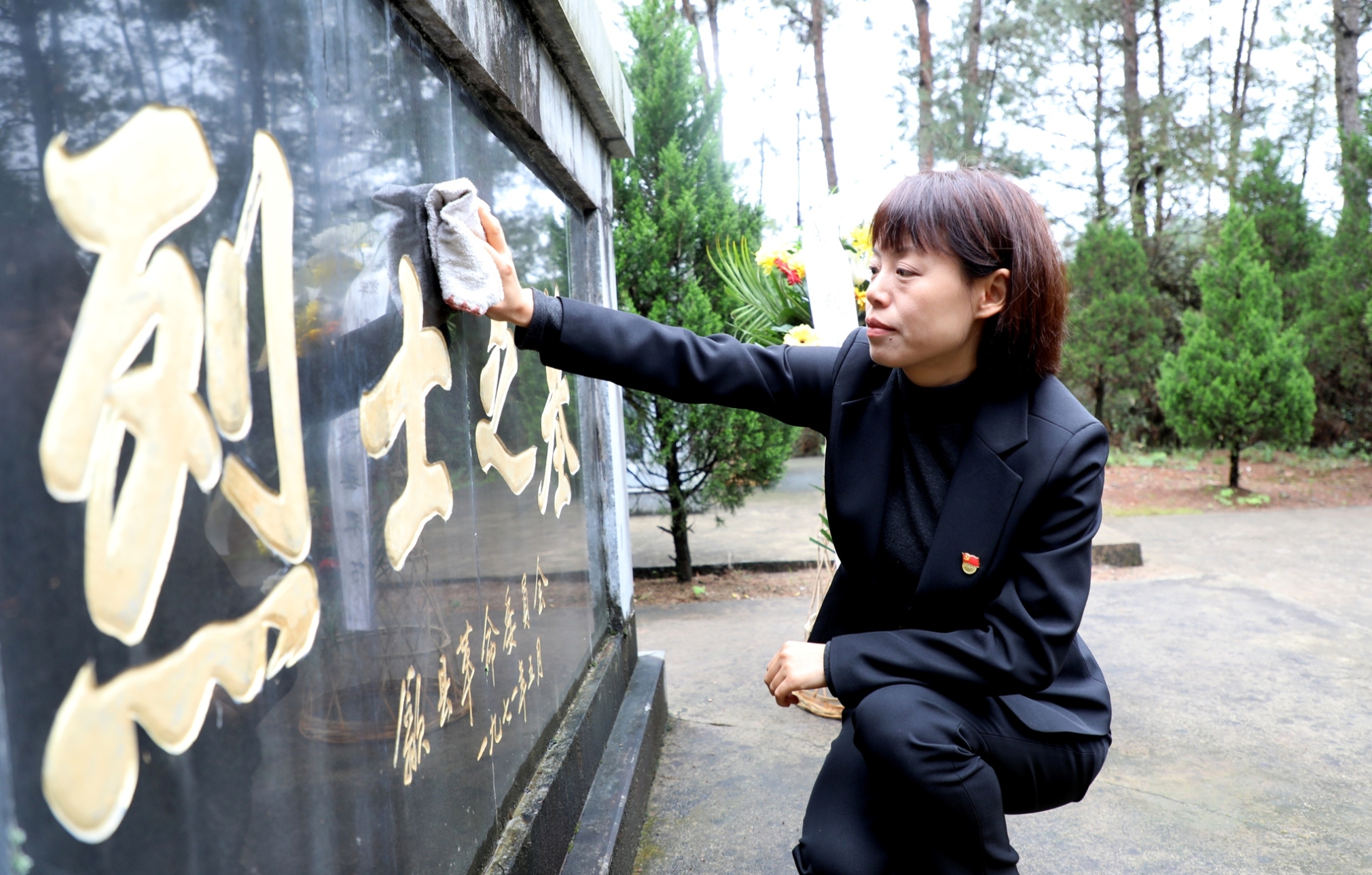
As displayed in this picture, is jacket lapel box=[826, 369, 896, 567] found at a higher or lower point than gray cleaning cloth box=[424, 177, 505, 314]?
lower

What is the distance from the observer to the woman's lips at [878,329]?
160cm

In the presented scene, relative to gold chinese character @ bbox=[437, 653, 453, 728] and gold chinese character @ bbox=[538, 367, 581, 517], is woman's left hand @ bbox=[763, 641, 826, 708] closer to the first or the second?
gold chinese character @ bbox=[437, 653, 453, 728]

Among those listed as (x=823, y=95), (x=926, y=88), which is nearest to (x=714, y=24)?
(x=823, y=95)

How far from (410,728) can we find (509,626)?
0.53 meters

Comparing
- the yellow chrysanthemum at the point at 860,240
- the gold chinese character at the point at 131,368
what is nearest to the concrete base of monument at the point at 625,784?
the gold chinese character at the point at 131,368

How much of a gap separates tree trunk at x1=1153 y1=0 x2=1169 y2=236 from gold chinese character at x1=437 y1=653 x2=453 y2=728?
14.9m

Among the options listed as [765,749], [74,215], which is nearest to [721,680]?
[765,749]

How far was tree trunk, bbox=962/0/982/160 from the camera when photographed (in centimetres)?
1455

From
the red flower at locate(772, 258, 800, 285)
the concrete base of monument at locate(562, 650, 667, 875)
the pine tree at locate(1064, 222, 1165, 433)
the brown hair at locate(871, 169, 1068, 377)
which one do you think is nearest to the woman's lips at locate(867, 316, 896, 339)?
the brown hair at locate(871, 169, 1068, 377)

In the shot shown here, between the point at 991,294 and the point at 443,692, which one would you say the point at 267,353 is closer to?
the point at 443,692

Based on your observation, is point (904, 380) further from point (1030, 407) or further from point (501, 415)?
point (501, 415)

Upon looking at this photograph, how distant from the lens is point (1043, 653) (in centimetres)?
151

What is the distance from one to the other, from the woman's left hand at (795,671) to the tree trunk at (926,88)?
13672 mm

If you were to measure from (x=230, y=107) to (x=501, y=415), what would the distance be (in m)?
1.08
